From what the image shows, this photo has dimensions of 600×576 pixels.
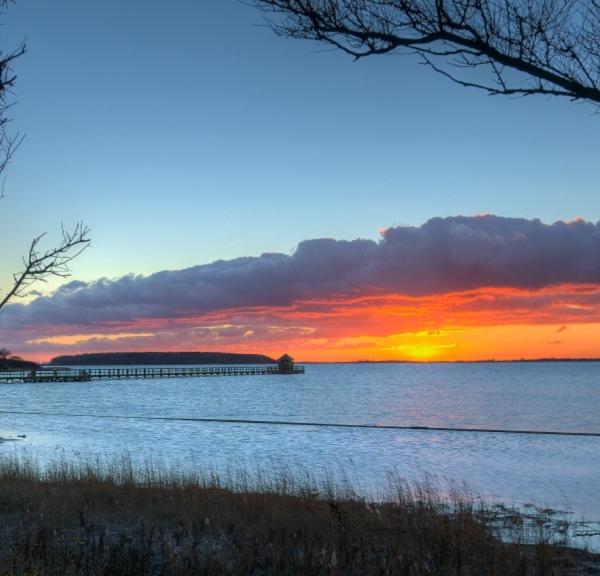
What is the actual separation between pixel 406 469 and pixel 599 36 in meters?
22.3

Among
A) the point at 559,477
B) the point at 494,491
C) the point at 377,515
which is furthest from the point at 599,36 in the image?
the point at 559,477

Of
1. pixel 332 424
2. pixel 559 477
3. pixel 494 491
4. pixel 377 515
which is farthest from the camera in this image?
pixel 332 424

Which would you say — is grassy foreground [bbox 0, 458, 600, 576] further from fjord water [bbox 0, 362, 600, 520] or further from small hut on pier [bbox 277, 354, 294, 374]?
small hut on pier [bbox 277, 354, 294, 374]

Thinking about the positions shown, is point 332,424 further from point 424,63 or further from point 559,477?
point 424,63

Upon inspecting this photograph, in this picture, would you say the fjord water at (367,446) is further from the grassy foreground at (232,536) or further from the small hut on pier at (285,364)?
the small hut on pier at (285,364)

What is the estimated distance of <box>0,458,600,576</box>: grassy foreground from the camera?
669 cm

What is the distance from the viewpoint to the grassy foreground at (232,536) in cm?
669

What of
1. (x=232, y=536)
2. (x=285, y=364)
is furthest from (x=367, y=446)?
(x=285, y=364)

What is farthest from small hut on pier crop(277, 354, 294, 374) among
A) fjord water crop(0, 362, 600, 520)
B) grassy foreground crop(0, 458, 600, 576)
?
grassy foreground crop(0, 458, 600, 576)

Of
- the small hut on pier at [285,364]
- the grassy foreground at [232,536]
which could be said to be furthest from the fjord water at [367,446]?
the small hut on pier at [285,364]

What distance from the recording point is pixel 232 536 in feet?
26.8

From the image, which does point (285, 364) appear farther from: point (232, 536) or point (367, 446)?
point (232, 536)

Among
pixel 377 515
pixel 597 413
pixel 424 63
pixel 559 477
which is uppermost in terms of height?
pixel 424 63

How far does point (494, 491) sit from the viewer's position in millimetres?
21203
